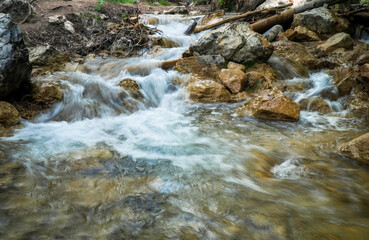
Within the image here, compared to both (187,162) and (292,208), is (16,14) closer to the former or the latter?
Result: (187,162)

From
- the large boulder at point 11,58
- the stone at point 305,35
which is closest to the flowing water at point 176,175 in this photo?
the large boulder at point 11,58

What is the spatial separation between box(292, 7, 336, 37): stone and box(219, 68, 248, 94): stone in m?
5.54

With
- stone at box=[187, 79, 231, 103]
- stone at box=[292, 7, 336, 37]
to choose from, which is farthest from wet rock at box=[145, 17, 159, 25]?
stone at box=[187, 79, 231, 103]

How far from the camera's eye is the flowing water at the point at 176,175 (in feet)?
5.66

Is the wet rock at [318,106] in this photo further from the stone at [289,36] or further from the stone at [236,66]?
the stone at [289,36]

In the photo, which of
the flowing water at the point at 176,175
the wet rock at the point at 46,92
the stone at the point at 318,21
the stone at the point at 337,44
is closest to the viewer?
the flowing water at the point at 176,175

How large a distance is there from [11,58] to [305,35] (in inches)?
380

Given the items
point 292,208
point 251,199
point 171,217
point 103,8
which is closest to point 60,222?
point 171,217

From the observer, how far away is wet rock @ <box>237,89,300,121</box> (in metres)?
4.54

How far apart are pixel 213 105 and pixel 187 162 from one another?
2.74 metres

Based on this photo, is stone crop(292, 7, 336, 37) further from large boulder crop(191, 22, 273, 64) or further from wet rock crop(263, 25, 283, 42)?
large boulder crop(191, 22, 273, 64)

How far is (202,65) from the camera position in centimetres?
659

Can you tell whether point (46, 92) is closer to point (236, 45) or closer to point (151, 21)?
point (236, 45)

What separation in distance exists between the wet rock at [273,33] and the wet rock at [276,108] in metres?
5.14
